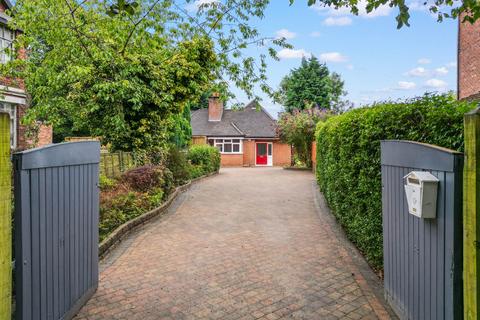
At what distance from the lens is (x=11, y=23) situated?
10555mm

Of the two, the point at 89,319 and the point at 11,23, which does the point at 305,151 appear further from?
the point at 89,319

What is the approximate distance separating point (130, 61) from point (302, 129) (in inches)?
591

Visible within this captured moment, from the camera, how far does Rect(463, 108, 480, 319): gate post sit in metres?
2.18

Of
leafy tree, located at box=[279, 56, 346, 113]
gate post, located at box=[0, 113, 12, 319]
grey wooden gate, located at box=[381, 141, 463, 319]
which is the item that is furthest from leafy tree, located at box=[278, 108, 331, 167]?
gate post, located at box=[0, 113, 12, 319]

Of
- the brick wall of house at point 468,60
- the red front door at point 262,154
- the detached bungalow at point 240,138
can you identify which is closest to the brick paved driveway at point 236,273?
the brick wall of house at point 468,60

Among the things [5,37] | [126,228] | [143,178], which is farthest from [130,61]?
[5,37]

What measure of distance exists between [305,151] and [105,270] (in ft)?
A: 69.5

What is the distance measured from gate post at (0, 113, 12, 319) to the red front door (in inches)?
1296

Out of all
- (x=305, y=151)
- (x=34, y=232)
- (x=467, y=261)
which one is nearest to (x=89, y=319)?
(x=34, y=232)

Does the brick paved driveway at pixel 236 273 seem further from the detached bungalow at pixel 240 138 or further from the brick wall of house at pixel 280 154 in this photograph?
the brick wall of house at pixel 280 154

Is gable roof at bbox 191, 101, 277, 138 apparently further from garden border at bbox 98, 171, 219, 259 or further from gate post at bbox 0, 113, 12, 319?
gate post at bbox 0, 113, 12, 319

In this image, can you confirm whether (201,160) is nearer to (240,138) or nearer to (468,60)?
(468,60)

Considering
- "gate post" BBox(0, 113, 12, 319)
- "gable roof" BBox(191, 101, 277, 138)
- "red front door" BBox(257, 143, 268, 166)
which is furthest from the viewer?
"red front door" BBox(257, 143, 268, 166)

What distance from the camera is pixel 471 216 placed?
2.23 meters
